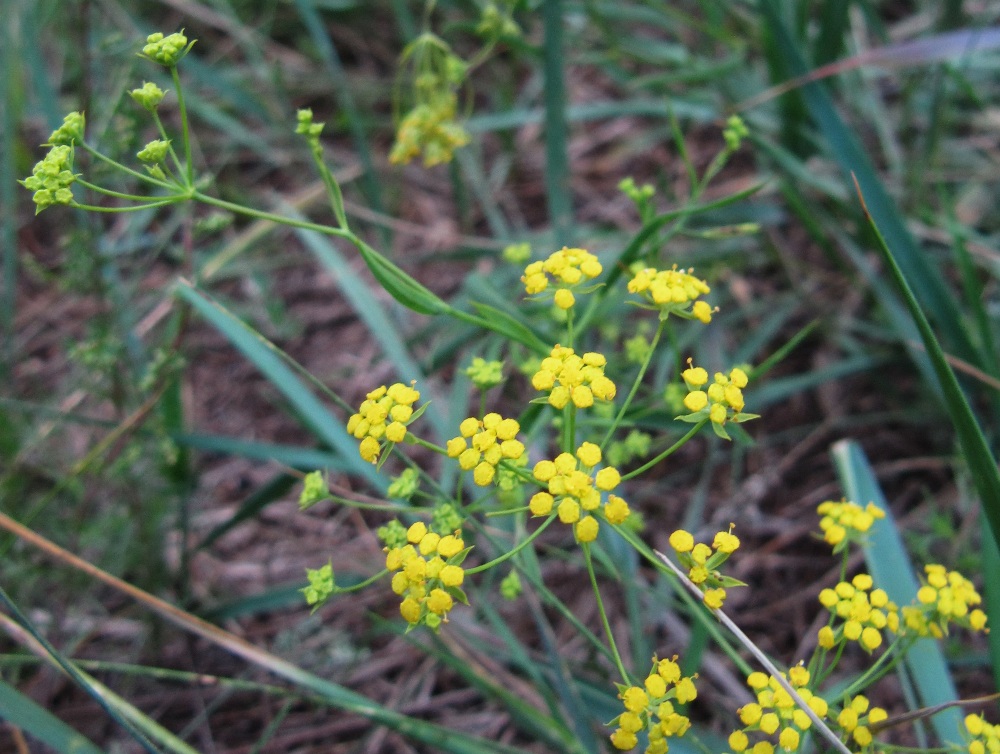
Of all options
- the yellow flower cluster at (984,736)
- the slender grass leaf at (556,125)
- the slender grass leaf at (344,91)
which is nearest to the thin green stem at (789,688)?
the yellow flower cluster at (984,736)

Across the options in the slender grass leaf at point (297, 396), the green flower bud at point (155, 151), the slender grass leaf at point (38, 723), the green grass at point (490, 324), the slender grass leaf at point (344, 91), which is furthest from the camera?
the slender grass leaf at point (344, 91)

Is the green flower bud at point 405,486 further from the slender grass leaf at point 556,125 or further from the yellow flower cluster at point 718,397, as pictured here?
the slender grass leaf at point 556,125

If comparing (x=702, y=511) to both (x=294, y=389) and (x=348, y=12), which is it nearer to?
(x=294, y=389)

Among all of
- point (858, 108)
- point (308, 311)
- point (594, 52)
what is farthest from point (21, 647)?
point (858, 108)

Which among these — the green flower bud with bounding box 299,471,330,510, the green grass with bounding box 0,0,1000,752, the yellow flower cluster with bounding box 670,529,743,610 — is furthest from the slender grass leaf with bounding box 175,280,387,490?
the yellow flower cluster with bounding box 670,529,743,610

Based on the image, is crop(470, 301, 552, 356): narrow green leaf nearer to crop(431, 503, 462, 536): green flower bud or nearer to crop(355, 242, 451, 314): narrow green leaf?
crop(355, 242, 451, 314): narrow green leaf

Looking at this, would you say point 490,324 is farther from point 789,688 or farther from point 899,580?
point 899,580

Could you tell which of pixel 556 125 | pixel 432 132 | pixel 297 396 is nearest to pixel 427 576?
pixel 297 396
